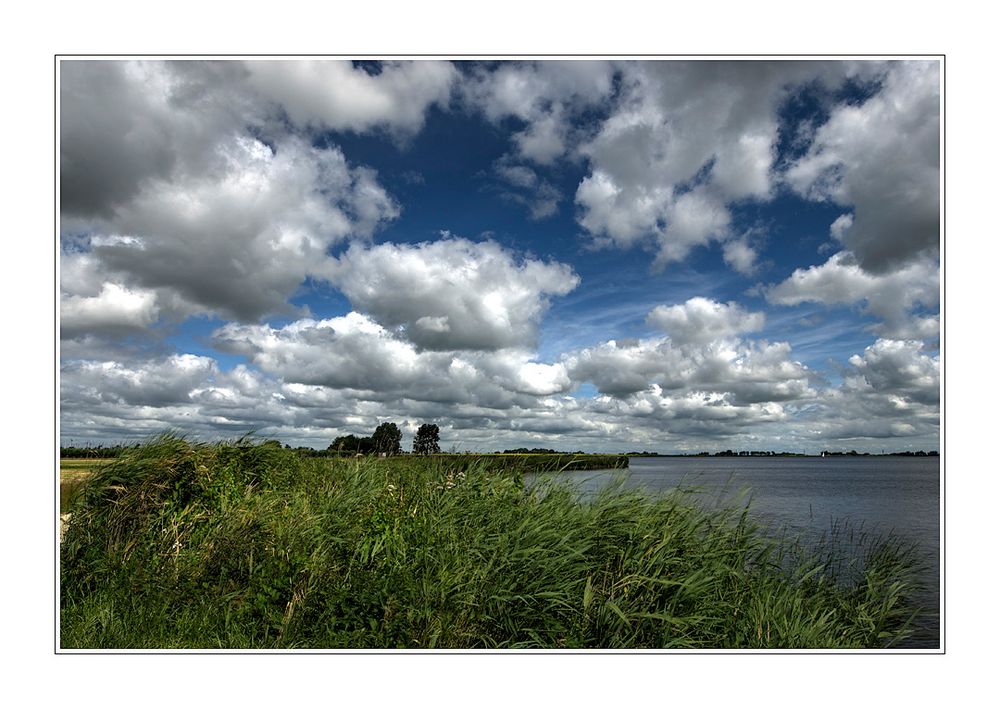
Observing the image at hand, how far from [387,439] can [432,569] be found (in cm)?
393

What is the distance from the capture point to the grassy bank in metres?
5.63

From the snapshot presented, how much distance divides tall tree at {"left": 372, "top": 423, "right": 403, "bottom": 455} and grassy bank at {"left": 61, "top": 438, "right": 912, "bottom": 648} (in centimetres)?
113

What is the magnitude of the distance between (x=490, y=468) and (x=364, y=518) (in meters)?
1.81

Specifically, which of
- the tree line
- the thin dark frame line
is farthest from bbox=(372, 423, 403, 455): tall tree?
the thin dark frame line

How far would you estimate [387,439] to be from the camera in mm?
9672

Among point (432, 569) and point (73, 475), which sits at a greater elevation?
point (73, 475)

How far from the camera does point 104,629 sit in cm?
552
